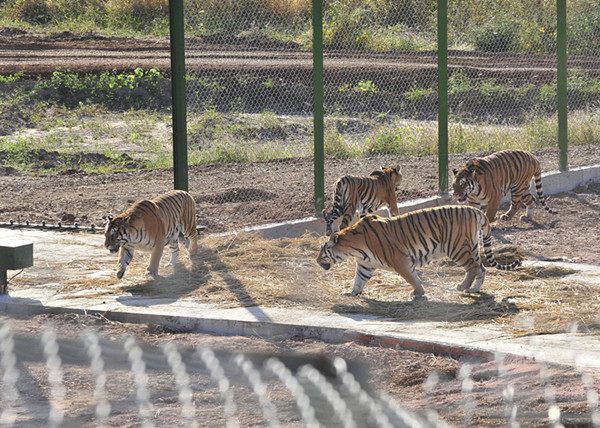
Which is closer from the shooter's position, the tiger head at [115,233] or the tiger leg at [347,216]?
the tiger head at [115,233]

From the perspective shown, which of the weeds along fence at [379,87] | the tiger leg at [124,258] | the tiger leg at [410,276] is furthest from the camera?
the weeds along fence at [379,87]

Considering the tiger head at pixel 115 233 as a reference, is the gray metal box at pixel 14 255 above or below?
below

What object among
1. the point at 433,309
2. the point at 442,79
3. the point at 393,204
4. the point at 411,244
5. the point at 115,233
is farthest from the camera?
the point at 442,79

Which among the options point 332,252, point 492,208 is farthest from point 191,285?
point 492,208

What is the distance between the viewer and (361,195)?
33.0 feet

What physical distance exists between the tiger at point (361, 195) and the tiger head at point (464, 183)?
1.99ft

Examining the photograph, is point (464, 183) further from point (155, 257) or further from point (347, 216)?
point (155, 257)

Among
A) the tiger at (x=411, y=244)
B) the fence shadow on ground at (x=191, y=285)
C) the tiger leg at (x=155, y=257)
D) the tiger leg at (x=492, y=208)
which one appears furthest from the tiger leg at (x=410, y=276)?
the tiger leg at (x=492, y=208)

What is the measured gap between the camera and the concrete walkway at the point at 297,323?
6.26 m

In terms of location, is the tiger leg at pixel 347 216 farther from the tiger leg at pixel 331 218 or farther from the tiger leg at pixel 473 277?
the tiger leg at pixel 473 277

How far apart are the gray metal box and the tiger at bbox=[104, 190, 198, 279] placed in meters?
0.64

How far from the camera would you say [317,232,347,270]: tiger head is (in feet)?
25.4

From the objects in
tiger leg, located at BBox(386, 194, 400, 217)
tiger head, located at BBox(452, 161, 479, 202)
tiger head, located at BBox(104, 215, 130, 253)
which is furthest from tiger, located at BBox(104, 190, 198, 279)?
tiger head, located at BBox(452, 161, 479, 202)

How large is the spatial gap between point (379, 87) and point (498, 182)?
30.2ft
